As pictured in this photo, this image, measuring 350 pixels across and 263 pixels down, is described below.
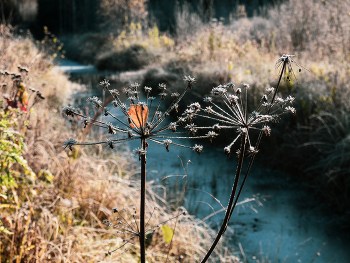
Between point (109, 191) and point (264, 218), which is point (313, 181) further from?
point (109, 191)

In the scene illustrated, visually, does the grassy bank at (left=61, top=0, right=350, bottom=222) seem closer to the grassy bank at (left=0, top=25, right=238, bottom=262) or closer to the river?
the river

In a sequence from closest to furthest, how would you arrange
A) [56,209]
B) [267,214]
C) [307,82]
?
[56,209]
[267,214]
[307,82]

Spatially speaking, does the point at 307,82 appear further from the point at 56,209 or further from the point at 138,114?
the point at 138,114

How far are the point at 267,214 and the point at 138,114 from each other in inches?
127

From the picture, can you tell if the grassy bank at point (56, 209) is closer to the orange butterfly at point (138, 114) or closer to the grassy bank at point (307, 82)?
the orange butterfly at point (138, 114)

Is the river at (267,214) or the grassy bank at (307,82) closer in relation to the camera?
the river at (267,214)

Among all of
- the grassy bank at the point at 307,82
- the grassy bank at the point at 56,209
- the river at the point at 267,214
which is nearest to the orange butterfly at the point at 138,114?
the grassy bank at the point at 56,209

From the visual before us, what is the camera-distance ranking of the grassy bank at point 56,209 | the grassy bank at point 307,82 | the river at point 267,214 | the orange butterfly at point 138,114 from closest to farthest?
the orange butterfly at point 138,114 < the grassy bank at point 56,209 < the river at point 267,214 < the grassy bank at point 307,82

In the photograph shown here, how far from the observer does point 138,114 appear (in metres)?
0.88

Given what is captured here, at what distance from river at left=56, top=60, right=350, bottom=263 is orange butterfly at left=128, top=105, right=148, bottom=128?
1.45 m

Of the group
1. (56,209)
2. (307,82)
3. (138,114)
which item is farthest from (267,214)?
(138,114)

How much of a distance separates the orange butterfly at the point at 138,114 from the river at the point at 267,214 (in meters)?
1.45

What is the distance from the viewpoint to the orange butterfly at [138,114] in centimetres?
85

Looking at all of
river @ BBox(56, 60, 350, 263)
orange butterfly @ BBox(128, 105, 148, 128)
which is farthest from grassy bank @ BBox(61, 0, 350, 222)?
orange butterfly @ BBox(128, 105, 148, 128)
